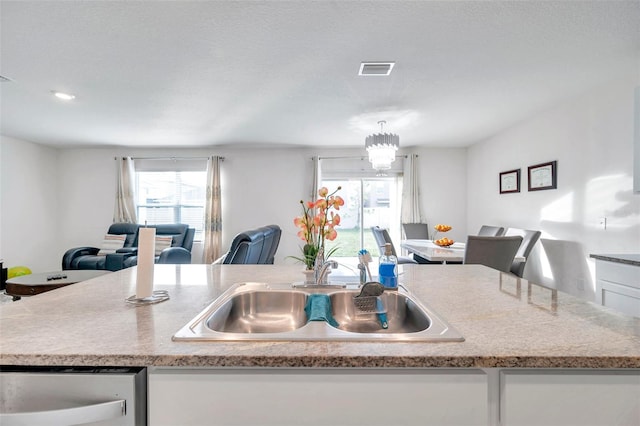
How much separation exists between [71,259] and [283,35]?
484cm

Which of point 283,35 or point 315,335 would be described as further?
point 283,35

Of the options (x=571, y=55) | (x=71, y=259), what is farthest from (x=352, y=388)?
(x=71, y=259)

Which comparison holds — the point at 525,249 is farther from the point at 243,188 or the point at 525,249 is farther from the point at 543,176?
the point at 243,188

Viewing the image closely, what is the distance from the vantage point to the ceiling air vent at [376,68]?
7.97 ft

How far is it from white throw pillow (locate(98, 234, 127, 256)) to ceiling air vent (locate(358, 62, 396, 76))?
4.68 m

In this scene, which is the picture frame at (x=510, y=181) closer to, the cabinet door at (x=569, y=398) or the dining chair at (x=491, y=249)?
the dining chair at (x=491, y=249)

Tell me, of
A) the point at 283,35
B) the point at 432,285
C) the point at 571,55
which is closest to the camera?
the point at 432,285

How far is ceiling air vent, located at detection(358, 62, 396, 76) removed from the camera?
7.97 ft

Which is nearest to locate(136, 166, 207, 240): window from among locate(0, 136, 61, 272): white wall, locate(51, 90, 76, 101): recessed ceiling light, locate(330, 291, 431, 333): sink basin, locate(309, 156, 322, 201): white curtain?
locate(0, 136, 61, 272): white wall

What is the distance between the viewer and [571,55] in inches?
91.7

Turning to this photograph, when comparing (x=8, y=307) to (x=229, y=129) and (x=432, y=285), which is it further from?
(x=229, y=129)

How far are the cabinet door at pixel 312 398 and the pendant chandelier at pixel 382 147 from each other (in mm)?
3164

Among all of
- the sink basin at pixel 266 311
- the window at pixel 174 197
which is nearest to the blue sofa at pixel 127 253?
the window at pixel 174 197

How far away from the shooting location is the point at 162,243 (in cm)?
494
